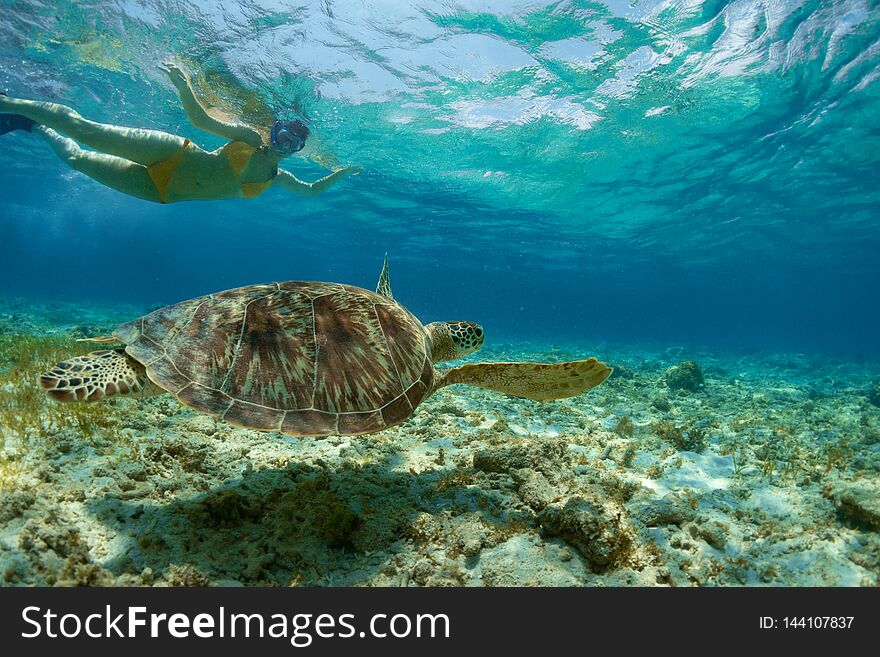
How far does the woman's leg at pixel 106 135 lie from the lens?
5.71 metres

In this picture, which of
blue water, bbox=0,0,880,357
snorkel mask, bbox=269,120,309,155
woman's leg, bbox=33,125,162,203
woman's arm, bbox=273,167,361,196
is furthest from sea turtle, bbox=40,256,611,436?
blue water, bbox=0,0,880,357

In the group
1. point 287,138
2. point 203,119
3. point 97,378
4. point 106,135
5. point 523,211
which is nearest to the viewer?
point 97,378

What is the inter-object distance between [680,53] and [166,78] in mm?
15845

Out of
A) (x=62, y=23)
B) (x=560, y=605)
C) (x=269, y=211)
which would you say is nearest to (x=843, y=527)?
(x=560, y=605)

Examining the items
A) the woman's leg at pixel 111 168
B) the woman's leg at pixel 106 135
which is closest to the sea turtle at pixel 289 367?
the woman's leg at pixel 106 135

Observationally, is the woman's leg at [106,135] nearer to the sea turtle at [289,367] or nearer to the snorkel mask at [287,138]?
the snorkel mask at [287,138]

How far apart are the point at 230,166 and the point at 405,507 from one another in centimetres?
694

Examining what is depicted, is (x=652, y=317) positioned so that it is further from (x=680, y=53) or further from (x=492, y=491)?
(x=492, y=491)

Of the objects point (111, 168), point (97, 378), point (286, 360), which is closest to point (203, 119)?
point (111, 168)

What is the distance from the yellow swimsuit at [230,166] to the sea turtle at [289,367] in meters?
3.79

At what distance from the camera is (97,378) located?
277 cm

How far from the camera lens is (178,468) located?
3367 mm

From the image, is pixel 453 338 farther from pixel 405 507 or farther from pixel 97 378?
pixel 97 378

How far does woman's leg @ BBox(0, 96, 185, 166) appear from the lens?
5.71 metres
